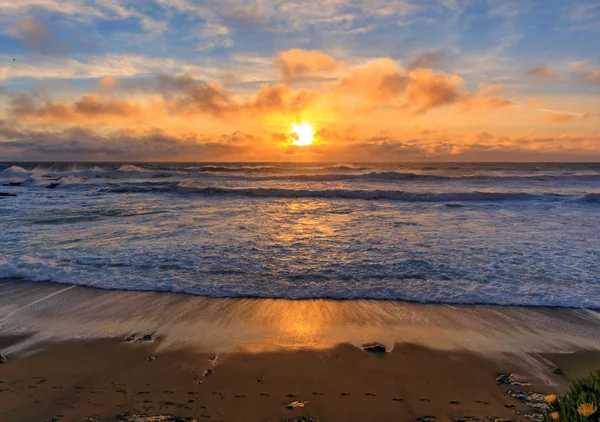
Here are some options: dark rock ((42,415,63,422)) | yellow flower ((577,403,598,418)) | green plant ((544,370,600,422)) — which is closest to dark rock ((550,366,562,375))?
green plant ((544,370,600,422))

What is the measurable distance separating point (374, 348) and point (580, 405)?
2.70 meters

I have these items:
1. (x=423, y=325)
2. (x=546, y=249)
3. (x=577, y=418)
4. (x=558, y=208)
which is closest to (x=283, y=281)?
(x=423, y=325)

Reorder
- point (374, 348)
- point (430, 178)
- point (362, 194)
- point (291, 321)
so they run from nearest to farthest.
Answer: point (374, 348) < point (291, 321) < point (362, 194) < point (430, 178)

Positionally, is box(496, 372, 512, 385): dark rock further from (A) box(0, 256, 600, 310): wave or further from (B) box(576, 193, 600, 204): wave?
(B) box(576, 193, 600, 204): wave

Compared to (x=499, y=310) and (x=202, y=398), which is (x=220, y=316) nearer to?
(x=202, y=398)

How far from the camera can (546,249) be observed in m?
9.29

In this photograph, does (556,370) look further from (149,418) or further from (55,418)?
(55,418)

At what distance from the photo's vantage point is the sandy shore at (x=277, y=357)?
11.4 feet

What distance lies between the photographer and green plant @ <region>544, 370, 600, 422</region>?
78.2 inches

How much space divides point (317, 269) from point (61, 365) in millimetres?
4793

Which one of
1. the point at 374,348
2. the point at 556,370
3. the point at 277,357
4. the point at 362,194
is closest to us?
the point at 556,370

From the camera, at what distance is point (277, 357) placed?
4.38m

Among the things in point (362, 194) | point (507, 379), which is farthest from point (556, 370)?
point (362, 194)

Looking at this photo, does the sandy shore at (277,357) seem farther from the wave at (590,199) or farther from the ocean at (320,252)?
the wave at (590,199)
